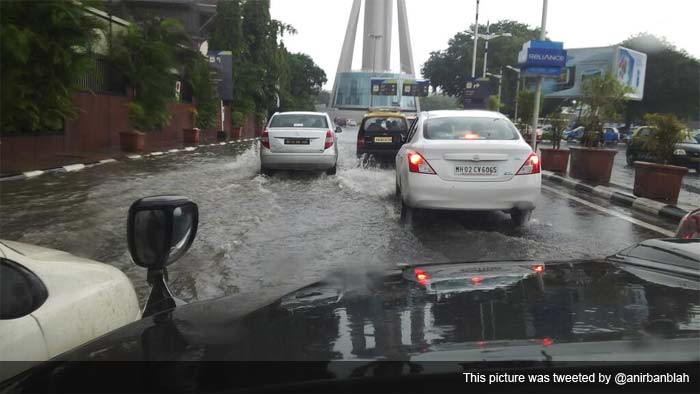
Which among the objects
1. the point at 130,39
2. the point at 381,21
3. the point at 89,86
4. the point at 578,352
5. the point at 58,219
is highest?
the point at 381,21

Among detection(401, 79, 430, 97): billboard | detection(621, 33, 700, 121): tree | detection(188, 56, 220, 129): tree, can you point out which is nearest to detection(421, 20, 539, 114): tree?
detection(401, 79, 430, 97): billboard

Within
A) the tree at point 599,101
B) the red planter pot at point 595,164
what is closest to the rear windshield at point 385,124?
the tree at point 599,101

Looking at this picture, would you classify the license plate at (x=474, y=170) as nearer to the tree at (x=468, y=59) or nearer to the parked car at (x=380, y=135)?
the parked car at (x=380, y=135)

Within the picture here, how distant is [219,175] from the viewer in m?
12.8

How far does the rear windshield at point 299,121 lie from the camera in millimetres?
12969

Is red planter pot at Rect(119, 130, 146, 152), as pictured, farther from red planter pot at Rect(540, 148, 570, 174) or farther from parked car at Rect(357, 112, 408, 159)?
red planter pot at Rect(540, 148, 570, 174)

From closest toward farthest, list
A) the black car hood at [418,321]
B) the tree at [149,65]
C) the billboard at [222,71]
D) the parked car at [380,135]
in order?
the black car hood at [418,321] → the parked car at [380,135] → the tree at [149,65] → the billboard at [222,71]

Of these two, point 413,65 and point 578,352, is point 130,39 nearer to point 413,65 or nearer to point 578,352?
point 578,352

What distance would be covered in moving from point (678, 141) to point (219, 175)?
9.03 m

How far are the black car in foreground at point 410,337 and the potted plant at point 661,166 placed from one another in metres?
8.51

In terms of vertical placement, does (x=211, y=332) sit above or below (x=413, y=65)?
below

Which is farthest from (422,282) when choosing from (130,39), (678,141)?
(130,39)

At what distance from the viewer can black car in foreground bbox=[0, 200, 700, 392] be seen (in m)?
1.32

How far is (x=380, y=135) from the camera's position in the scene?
654 inches
